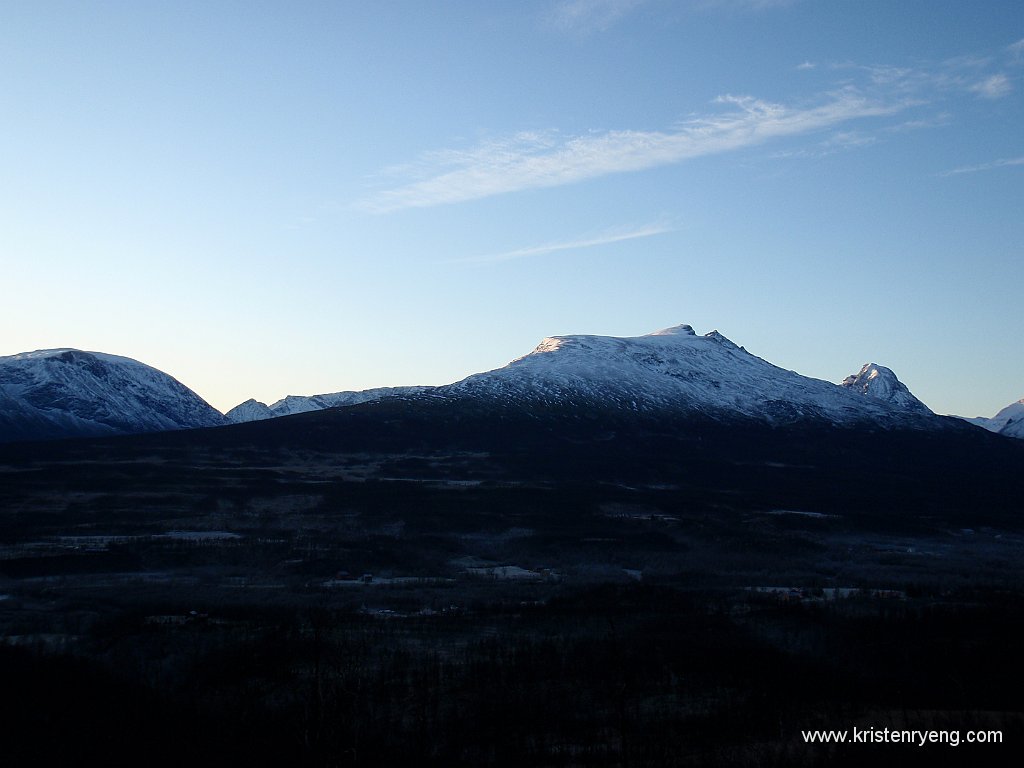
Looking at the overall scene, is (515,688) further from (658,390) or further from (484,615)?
(658,390)

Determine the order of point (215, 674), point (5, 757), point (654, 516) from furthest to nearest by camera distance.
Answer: point (654, 516), point (215, 674), point (5, 757)

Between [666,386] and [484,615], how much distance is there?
5370 inches

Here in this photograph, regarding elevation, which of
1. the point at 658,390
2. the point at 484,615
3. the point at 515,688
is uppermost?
the point at 658,390

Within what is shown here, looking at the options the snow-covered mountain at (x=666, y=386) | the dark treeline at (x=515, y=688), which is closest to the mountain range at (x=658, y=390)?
the snow-covered mountain at (x=666, y=386)

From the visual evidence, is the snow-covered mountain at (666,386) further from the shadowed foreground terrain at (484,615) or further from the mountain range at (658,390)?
the shadowed foreground terrain at (484,615)

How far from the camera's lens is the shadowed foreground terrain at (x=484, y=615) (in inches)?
792

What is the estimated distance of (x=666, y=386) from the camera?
170m

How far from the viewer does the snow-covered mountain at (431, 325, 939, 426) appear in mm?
157125

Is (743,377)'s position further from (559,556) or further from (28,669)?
(28,669)

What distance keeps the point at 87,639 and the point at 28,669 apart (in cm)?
585

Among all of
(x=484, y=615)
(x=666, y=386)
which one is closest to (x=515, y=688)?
(x=484, y=615)

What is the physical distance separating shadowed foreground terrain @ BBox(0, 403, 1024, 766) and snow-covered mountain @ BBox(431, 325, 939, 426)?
5179 cm

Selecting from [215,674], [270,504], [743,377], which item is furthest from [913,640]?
[743,377]

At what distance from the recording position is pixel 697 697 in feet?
78.5
